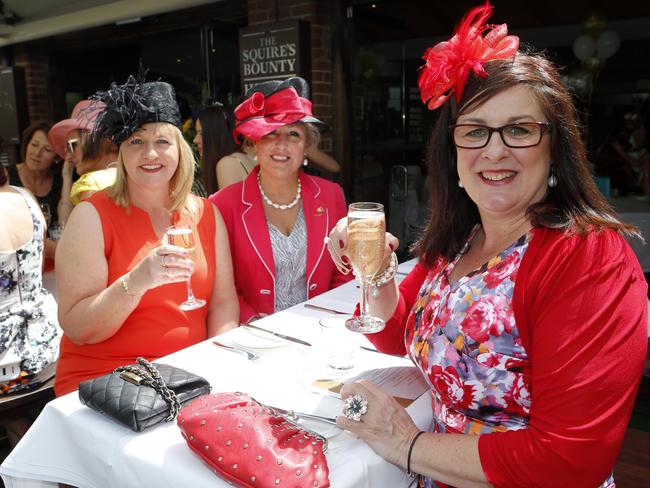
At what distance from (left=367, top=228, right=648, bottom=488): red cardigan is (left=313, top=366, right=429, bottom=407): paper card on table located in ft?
1.16

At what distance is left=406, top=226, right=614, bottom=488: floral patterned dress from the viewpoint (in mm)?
1275

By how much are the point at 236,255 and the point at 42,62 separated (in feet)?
25.6

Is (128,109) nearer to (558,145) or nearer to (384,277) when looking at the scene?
(384,277)

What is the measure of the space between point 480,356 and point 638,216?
155 inches

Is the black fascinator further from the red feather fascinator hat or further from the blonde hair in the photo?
the red feather fascinator hat

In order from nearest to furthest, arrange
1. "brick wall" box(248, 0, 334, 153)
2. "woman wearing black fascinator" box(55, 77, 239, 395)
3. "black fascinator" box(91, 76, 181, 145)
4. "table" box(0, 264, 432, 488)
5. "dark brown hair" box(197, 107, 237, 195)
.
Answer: "table" box(0, 264, 432, 488) < "woman wearing black fascinator" box(55, 77, 239, 395) < "black fascinator" box(91, 76, 181, 145) < "dark brown hair" box(197, 107, 237, 195) < "brick wall" box(248, 0, 334, 153)

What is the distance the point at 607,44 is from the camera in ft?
15.7

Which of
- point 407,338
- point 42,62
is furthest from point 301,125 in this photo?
point 42,62

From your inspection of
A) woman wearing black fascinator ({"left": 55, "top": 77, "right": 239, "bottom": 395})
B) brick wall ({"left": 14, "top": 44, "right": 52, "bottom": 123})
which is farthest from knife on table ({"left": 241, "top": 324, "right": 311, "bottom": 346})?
brick wall ({"left": 14, "top": 44, "right": 52, "bottom": 123})

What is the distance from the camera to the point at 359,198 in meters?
5.82

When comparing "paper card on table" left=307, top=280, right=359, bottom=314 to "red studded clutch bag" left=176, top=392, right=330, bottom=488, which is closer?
"red studded clutch bag" left=176, top=392, right=330, bottom=488

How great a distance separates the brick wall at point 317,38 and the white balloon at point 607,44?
8.03ft

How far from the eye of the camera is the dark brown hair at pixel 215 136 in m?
4.43

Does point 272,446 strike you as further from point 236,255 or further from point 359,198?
point 359,198
